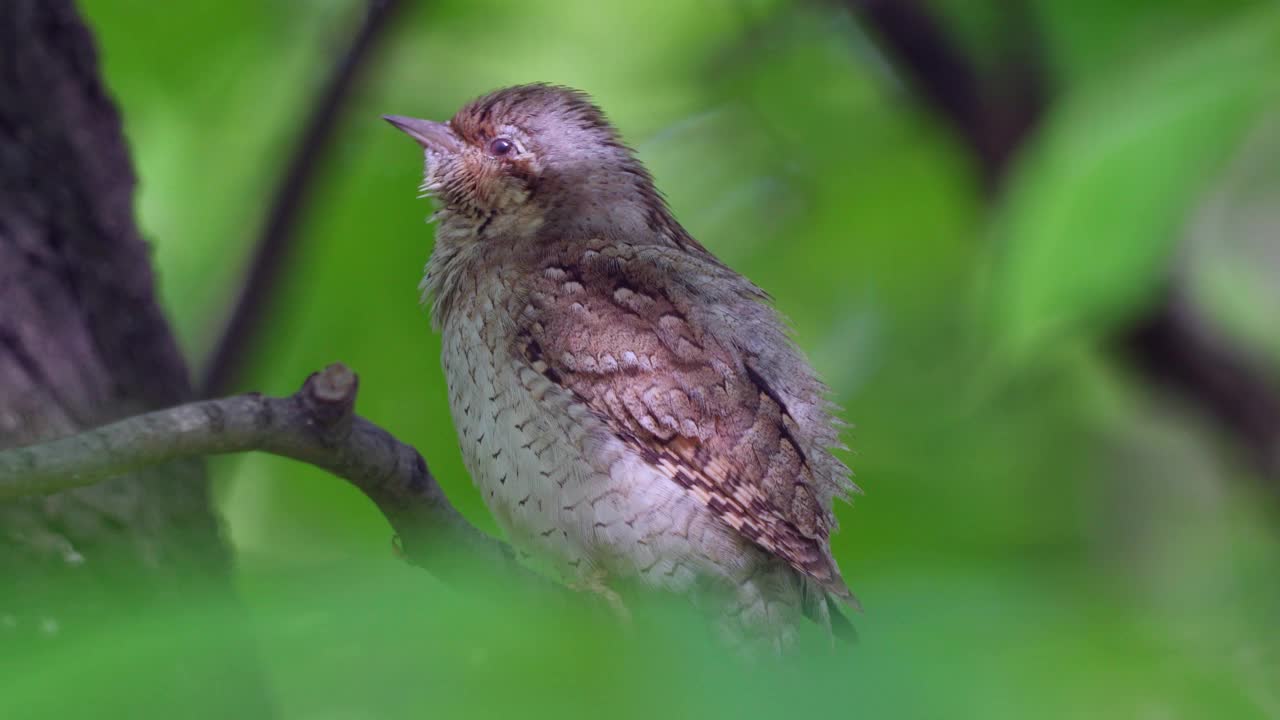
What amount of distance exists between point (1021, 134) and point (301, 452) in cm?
314

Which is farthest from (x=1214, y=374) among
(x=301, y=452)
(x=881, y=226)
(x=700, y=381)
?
(x=301, y=452)

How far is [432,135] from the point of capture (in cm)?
335

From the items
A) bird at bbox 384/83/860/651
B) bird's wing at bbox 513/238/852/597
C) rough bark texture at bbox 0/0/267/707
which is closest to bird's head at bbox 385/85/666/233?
bird at bbox 384/83/860/651

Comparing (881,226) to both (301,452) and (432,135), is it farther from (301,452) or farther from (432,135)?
(301,452)

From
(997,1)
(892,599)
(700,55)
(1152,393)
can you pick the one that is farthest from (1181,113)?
(700,55)

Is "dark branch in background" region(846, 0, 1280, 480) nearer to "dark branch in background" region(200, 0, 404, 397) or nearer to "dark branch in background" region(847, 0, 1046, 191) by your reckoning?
"dark branch in background" region(847, 0, 1046, 191)

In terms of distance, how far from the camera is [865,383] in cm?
445

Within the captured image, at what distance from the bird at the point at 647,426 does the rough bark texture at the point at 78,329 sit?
697 millimetres

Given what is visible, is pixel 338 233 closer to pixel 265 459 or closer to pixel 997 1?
pixel 265 459

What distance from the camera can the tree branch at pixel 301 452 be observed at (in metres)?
1.47

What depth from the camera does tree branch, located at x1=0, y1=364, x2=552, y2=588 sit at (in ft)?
4.82

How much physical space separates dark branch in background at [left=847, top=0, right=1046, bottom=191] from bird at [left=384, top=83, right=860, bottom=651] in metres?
1.47

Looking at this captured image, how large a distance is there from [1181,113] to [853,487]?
116cm

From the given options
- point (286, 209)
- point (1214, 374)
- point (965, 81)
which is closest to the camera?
point (286, 209)
